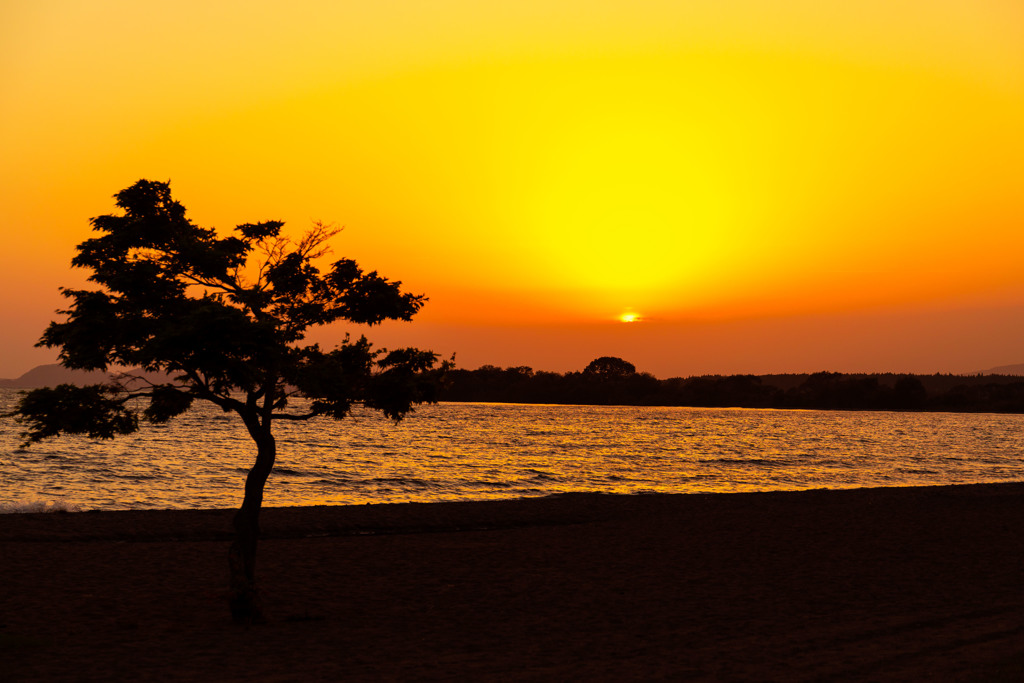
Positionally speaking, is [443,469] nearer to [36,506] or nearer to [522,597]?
[36,506]

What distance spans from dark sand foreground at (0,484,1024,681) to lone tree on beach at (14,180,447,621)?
2.83 m

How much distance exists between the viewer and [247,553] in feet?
52.5

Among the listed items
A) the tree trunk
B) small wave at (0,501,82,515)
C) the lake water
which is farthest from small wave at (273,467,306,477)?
the tree trunk

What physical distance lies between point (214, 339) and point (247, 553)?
16.1 ft

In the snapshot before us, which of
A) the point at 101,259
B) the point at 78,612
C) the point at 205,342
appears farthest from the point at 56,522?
the point at 205,342

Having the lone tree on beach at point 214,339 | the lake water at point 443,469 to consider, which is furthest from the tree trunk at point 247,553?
the lake water at point 443,469

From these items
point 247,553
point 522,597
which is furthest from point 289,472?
point 247,553

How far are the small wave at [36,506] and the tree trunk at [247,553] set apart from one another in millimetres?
23050

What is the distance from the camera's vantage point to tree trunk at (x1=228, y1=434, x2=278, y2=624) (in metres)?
15.9

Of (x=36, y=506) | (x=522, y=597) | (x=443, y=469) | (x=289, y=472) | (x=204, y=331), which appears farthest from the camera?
(x=443, y=469)

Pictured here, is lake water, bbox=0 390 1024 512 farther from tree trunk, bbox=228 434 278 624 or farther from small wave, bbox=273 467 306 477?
tree trunk, bbox=228 434 278 624

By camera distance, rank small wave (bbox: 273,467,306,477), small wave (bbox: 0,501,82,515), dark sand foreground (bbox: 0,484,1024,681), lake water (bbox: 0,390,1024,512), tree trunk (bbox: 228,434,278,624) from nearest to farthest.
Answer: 1. dark sand foreground (bbox: 0,484,1024,681)
2. tree trunk (bbox: 228,434,278,624)
3. small wave (bbox: 0,501,82,515)
4. lake water (bbox: 0,390,1024,512)
5. small wave (bbox: 273,467,306,477)

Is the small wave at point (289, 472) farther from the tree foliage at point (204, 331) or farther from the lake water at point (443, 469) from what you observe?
the tree foliage at point (204, 331)

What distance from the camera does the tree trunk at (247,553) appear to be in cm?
1591
